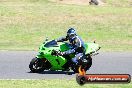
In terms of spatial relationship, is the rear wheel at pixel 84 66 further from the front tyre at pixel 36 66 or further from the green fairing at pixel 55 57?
the front tyre at pixel 36 66

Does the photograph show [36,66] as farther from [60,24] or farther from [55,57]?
[60,24]

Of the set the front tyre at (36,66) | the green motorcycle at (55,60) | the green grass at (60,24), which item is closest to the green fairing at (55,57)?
the green motorcycle at (55,60)

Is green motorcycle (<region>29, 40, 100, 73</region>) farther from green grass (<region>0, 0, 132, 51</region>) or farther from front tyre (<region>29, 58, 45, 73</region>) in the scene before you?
green grass (<region>0, 0, 132, 51</region>)

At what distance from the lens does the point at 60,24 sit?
105 ft

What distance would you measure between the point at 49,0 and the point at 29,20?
1189cm

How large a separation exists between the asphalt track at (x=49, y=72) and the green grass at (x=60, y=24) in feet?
9.80

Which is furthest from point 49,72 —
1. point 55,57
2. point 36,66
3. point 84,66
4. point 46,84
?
point 46,84

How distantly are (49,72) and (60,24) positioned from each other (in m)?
14.8

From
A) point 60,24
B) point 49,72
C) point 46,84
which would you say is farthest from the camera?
point 60,24

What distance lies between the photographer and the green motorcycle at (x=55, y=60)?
17.1 m

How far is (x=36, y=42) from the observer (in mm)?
27516

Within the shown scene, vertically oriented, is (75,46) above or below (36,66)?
above

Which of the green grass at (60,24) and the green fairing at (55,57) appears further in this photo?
the green grass at (60,24)

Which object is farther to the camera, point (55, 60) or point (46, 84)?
point (55, 60)
